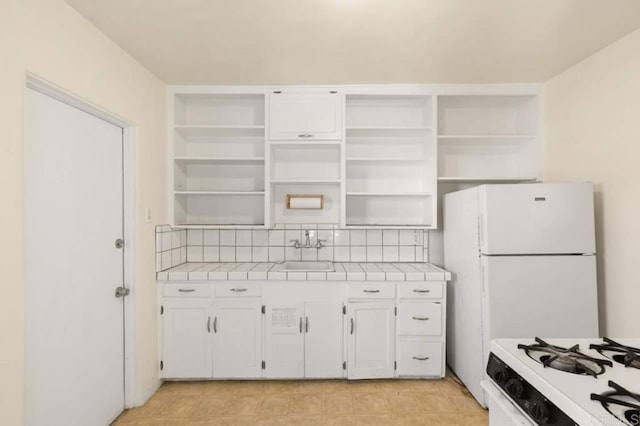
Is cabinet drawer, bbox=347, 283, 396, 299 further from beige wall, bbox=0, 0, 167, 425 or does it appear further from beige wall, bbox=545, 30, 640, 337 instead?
beige wall, bbox=0, 0, 167, 425

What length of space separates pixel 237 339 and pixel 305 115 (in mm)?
1913

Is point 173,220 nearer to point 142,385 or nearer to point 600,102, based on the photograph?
point 142,385

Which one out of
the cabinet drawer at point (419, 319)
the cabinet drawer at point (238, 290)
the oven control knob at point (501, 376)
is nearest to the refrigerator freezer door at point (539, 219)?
the cabinet drawer at point (419, 319)

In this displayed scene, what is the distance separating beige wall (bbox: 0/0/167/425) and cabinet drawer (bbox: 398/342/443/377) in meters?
1.94

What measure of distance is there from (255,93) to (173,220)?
1296mm

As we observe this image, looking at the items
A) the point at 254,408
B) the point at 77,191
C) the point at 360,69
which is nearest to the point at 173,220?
the point at 77,191

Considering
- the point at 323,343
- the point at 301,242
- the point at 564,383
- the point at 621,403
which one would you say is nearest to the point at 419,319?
the point at 323,343

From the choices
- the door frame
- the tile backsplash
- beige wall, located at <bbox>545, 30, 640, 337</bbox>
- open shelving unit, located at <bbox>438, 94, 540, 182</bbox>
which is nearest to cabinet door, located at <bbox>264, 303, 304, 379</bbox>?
the tile backsplash

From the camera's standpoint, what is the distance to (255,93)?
2.64 m

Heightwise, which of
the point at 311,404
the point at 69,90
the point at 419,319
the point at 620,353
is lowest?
the point at 311,404

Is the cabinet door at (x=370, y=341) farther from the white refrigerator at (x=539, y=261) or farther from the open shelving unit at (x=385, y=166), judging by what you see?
the open shelving unit at (x=385, y=166)

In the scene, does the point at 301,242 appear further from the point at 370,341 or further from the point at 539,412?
the point at 539,412

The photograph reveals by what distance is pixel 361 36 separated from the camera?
1873 millimetres

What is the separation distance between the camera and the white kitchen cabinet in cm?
241
